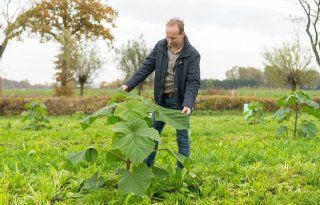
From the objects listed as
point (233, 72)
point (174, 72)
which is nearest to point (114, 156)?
point (174, 72)

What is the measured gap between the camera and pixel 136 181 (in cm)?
347

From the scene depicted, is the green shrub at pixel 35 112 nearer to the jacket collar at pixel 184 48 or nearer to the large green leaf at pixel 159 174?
the jacket collar at pixel 184 48

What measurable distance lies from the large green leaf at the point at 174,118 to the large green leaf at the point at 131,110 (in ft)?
0.45

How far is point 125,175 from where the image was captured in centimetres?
353

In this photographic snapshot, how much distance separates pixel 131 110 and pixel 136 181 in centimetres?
64

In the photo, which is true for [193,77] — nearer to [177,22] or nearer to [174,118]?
[177,22]

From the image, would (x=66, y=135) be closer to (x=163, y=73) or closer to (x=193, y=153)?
(x=193, y=153)

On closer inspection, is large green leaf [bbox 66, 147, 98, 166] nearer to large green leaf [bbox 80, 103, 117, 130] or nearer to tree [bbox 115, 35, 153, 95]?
large green leaf [bbox 80, 103, 117, 130]

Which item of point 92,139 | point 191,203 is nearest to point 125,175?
point 191,203

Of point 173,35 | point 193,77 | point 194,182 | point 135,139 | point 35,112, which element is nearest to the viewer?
point 135,139

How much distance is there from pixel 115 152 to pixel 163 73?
1.17m

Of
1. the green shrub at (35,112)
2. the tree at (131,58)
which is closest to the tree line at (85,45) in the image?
the tree at (131,58)

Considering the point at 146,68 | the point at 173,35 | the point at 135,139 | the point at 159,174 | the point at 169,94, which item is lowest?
the point at 159,174

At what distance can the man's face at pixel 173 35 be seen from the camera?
4324 mm
